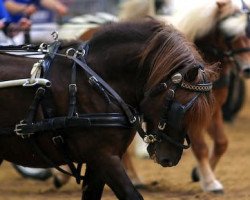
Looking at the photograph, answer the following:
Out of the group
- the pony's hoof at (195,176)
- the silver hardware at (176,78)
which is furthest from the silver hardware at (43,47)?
the pony's hoof at (195,176)

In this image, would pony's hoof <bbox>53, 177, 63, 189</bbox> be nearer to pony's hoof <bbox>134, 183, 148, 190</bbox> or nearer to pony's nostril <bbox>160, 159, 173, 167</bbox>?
pony's hoof <bbox>134, 183, 148, 190</bbox>

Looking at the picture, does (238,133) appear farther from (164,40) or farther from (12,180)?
(164,40)

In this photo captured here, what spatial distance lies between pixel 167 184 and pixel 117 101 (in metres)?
2.92

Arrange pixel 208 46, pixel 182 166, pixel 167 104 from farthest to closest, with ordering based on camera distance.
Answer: pixel 182 166 → pixel 208 46 → pixel 167 104

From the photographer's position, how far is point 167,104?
4418 mm

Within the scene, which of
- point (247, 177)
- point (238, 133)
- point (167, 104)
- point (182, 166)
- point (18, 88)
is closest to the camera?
point (167, 104)

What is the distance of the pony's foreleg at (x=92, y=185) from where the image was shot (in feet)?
15.9

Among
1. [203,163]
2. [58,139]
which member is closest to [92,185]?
[58,139]

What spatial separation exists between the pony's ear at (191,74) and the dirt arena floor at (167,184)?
7.01 ft

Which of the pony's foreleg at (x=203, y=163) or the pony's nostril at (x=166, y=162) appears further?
the pony's foreleg at (x=203, y=163)

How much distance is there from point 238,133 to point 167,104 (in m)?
6.90

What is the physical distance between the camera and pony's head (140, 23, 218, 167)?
4414 millimetres

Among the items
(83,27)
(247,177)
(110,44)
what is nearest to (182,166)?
(247,177)

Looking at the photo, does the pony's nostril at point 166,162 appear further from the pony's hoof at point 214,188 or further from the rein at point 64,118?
the pony's hoof at point 214,188
